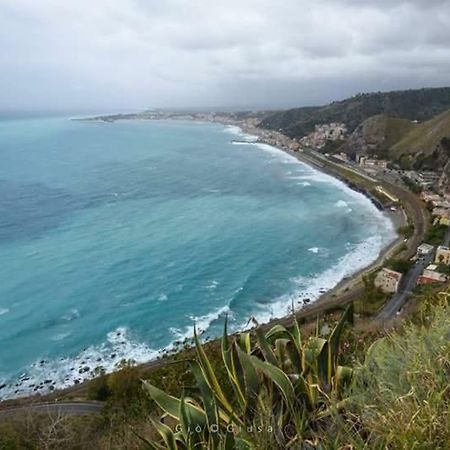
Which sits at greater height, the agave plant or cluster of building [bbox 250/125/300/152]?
the agave plant

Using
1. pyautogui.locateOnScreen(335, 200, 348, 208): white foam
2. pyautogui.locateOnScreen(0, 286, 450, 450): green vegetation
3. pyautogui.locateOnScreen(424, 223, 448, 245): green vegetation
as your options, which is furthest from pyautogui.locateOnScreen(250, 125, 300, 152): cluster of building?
pyautogui.locateOnScreen(0, 286, 450, 450): green vegetation

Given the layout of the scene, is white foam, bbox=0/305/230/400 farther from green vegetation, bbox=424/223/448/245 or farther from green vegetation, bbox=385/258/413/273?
green vegetation, bbox=424/223/448/245

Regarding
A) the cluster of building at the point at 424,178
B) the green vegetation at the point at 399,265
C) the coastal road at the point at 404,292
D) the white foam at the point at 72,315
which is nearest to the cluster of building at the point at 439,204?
the cluster of building at the point at 424,178

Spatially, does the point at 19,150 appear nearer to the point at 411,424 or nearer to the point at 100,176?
the point at 100,176

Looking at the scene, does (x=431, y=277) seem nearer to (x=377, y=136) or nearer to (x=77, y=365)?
(x=77, y=365)

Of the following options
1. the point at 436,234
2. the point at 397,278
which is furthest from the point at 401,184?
the point at 397,278
